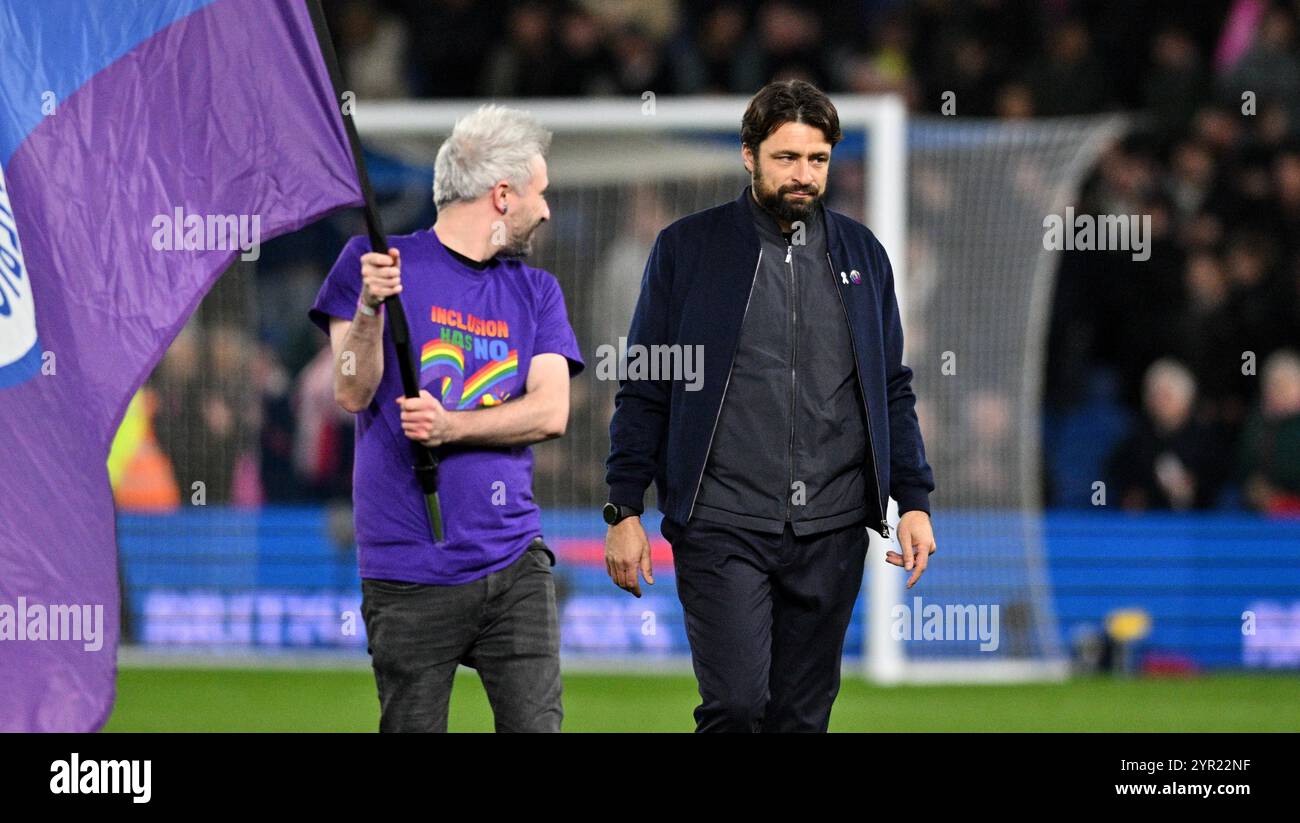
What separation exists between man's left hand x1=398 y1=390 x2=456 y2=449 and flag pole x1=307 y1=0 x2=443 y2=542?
33 mm

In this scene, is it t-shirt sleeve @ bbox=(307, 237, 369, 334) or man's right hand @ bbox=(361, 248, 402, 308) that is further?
t-shirt sleeve @ bbox=(307, 237, 369, 334)

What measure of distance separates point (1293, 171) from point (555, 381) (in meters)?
10.6

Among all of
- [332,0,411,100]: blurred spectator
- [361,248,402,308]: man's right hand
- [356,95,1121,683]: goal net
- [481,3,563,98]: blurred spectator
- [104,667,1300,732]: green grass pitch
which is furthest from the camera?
[332,0,411,100]: blurred spectator

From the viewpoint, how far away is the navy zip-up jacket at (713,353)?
5.48m

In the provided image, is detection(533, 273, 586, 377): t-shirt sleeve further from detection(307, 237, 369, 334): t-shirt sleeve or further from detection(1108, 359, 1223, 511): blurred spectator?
detection(1108, 359, 1223, 511): blurred spectator

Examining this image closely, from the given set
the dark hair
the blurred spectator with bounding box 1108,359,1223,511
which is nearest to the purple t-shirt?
the dark hair

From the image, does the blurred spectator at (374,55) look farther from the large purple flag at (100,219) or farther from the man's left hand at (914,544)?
the man's left hand at (914,544)

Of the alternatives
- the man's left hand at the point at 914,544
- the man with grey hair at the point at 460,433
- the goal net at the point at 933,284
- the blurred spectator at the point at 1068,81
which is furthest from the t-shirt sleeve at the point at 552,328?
the blurred spectator at the point at 1068,81

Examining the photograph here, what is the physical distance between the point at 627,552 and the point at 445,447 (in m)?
0.61

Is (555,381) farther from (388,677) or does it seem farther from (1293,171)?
(1293,171)

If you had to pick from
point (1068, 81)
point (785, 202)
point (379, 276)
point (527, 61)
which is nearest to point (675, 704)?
point (785, 202)

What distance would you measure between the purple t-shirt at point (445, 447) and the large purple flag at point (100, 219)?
12.3 inches

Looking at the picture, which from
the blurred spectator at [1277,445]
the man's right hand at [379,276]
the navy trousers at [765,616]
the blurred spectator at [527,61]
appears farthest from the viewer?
the blurred spectator at [527,61]

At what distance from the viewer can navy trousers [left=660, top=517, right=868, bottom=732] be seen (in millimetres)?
5359
